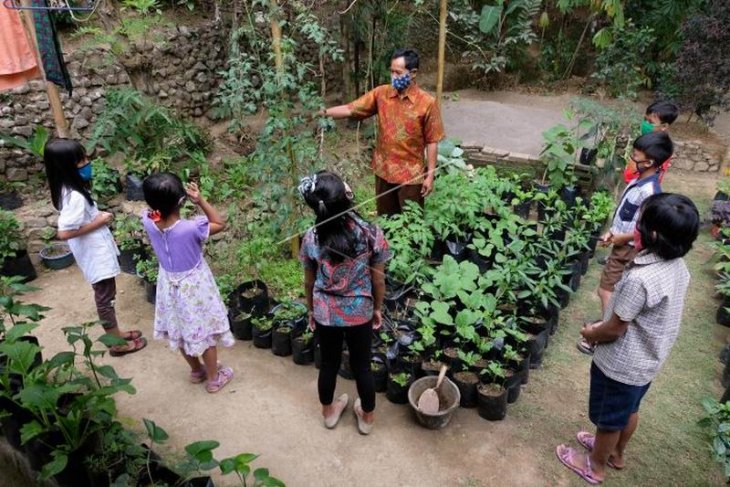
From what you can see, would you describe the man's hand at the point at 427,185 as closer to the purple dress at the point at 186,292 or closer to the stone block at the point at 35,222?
the purple dress at the point at 186,292

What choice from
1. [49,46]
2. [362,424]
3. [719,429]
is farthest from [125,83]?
[719,429]

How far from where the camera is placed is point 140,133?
203 inches

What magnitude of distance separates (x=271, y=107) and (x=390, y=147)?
95 centimetres

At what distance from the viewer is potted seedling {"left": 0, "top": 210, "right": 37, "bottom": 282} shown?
13.6 feet

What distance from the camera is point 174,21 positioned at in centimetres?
652

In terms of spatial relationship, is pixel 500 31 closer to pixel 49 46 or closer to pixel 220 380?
pixel 49 46

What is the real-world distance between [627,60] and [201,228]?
326 inches

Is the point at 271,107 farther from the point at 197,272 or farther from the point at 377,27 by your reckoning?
the point at 377,27

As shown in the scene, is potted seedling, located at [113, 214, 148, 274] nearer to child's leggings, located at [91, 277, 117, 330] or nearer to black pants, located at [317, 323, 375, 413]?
child's leggings, located at [91, 277, 117, 330]

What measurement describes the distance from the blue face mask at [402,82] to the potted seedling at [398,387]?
1965mm

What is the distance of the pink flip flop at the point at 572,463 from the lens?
245 cm

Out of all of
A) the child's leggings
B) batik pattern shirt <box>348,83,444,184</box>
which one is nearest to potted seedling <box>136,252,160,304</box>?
the child's leggings

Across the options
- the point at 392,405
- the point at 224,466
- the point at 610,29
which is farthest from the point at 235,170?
the point at 610,29

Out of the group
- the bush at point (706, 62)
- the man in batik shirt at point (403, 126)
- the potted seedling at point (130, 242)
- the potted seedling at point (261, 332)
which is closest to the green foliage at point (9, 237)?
the potted seedling at point (130, 242)
